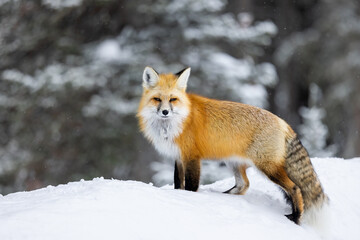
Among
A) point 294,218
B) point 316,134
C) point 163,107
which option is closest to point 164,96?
point 163,107

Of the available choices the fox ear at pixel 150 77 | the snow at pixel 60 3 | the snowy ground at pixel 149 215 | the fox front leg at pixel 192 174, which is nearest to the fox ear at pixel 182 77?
the fox ear at pixel 150 77

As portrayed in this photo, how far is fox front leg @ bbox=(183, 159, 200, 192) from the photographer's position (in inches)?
184

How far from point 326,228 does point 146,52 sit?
20.5 feet

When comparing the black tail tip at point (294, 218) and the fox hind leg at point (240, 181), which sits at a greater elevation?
the fox hind leg at point (240, 181)

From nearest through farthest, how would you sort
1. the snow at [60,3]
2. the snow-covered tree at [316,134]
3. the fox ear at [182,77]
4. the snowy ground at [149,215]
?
the snowy ground at [149,215], the fox ear at [182,77], the snow at [60,3], the snow-covered tree at [316,134]

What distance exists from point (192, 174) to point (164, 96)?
877mm

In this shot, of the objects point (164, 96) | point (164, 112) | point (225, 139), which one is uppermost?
point (164, 96)

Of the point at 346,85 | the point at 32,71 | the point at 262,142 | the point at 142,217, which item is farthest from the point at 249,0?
the point at 142,217

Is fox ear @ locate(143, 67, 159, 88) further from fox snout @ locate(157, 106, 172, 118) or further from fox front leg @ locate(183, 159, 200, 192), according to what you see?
fox front leg @ locate(183, 159, 200, 192)

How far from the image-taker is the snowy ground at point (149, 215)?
3166 mm

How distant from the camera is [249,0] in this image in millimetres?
14539

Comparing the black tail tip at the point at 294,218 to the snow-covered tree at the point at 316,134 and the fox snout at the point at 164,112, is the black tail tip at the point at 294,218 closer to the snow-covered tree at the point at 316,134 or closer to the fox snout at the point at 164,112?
the fox snout at the point at 164,112

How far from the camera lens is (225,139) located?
4.77 metres

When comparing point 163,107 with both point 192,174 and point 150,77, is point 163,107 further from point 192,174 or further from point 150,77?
point 192,174
